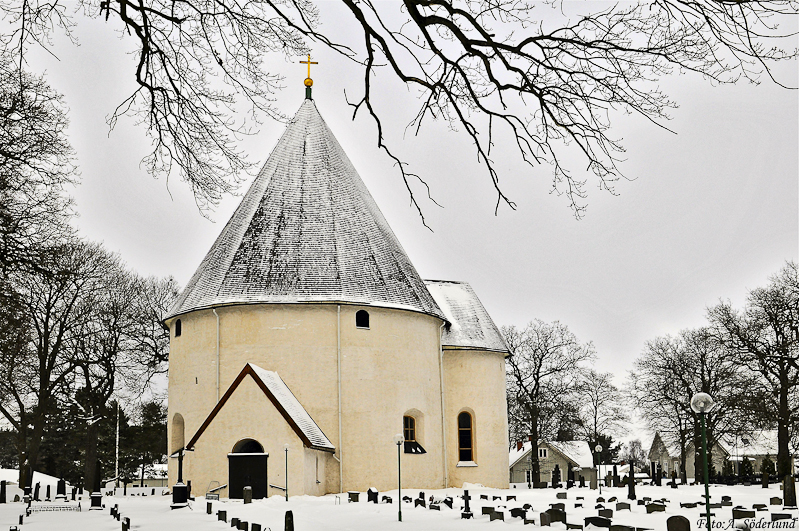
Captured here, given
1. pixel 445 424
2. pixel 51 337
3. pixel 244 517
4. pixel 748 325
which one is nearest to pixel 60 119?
pixel 244 517

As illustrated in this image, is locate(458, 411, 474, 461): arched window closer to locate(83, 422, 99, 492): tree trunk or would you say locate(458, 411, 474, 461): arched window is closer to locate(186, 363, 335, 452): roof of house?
locate(186, 363, 335, 452): roof of house

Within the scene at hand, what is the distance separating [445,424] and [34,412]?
18.6m

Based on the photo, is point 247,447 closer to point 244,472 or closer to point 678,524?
point 244,472

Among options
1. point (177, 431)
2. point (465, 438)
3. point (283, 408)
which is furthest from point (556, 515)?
point (177, 431)

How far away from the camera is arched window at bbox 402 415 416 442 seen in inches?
1166

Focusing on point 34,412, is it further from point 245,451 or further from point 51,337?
point 245,451

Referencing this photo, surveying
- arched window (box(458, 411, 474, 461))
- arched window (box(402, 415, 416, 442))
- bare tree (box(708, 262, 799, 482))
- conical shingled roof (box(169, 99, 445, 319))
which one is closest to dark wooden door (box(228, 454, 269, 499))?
conical shingled roof (box(169, 99, 445, 319))

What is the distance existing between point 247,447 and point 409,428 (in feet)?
22.0

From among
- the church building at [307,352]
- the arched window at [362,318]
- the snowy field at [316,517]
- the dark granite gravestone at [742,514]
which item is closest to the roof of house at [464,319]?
the church building at [307,352]

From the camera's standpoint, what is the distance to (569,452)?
7631 cm

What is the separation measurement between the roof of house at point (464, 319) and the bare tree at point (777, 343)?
1214 cm

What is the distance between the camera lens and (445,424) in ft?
104

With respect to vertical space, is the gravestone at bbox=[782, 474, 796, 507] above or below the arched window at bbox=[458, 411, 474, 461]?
below

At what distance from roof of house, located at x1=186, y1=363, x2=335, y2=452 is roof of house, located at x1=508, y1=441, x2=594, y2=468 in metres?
45.5
